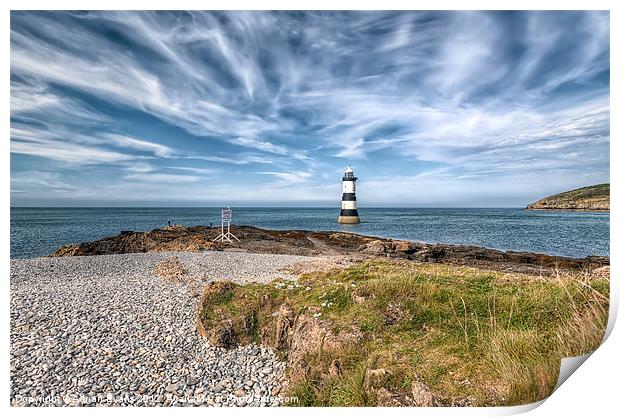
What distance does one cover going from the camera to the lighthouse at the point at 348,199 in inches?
728

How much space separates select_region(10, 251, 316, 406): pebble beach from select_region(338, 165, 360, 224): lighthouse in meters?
14.5

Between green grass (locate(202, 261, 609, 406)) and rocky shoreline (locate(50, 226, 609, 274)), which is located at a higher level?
green grass (locate(202, 261, 609, 406))

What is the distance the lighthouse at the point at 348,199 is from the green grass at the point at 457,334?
50.1 feet

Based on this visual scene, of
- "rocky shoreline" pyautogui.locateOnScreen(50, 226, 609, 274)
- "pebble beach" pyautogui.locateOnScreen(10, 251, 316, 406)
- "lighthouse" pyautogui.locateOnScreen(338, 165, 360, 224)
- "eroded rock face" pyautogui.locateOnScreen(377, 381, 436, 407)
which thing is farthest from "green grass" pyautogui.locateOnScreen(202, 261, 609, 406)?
"lighthouse" pyautogui.locateOnScreen(338, 165, 360, 224)

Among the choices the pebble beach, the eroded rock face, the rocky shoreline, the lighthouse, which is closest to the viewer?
the eroded rock face

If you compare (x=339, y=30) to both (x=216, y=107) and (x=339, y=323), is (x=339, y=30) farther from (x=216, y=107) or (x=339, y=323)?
(x=339, y=323)

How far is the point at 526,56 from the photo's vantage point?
359 centimetres

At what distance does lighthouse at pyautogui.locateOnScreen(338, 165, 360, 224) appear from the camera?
18.5 m

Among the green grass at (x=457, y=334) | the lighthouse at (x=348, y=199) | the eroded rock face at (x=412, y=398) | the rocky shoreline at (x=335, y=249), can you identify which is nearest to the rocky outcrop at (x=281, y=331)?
the green grass at (x=457, y=334)

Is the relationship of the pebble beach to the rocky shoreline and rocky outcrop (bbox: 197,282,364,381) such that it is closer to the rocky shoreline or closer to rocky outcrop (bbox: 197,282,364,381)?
rocky outcrop (bbox: 197,282,364,381)

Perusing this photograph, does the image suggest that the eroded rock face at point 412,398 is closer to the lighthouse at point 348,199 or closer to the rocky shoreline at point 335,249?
the rocky shoreline at point 335,249

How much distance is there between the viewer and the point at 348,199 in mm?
19344
